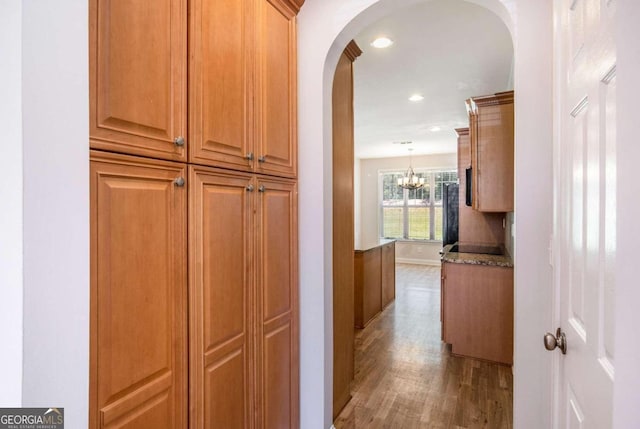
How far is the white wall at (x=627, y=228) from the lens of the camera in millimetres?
550

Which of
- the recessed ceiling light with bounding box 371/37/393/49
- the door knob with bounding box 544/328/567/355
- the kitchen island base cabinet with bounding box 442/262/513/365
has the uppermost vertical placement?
the recessed ceiling light with bounding box 371/37/393/49

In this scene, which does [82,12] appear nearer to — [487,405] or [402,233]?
[487,405]

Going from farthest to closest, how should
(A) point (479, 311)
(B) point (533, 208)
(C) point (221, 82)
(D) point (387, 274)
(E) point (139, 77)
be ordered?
(D) point (387, 274) → (A) point (479, 311) → (B) point (533, 208) → (C) point (221, 82) → (E) point (139, 77)

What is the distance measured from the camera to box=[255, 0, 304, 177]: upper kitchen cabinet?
1.53m

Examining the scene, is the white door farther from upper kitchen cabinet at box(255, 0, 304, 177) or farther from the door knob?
upper kitchen cabinet at box(255, 0, 304, 177)

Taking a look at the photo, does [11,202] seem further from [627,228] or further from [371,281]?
[371,281]

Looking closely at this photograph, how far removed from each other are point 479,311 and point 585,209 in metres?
2.65

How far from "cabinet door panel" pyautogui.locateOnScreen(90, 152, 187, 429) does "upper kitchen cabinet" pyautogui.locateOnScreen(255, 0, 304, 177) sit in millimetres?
540

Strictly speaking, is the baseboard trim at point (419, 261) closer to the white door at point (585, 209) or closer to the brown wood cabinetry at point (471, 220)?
the brown wood cabinetry at point (471, 220)

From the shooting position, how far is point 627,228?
0.56 m

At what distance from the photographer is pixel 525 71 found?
1.40m

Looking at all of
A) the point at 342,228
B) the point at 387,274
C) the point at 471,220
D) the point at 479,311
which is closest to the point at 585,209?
the point at 342,228

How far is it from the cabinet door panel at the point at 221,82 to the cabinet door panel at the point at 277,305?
0.25m

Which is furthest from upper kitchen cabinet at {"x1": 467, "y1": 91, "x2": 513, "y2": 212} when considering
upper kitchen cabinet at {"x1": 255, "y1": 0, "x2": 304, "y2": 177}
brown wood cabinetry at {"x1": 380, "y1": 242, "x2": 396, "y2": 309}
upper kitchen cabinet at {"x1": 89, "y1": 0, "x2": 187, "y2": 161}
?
upper kitchen cabinet at {"x1": 89, "y1": 0, "x2": 187, "y2": 161}
